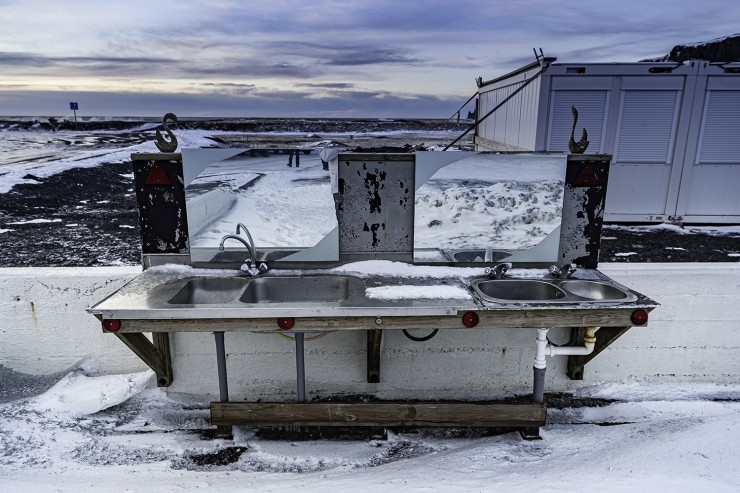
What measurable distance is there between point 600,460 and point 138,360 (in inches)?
122

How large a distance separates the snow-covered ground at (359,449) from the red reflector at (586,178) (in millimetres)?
1535

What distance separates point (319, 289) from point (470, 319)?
106 cm

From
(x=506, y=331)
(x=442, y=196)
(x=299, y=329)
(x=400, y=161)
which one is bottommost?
(x=506, y=331)

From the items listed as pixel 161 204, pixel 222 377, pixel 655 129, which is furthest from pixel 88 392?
pixel 655 129

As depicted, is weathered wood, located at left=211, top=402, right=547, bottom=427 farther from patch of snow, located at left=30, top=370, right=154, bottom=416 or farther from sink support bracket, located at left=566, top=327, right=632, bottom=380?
patch of snow, located at left=30, top=370, right=154, bottom=416

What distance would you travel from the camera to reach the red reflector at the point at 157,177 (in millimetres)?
3160

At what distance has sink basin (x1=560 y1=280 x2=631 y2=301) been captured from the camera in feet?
10.1

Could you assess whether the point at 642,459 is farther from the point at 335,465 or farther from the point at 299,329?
the point at 299,329

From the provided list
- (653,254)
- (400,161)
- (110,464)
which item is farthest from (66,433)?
(653,254)

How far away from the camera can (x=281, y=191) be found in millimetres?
3340

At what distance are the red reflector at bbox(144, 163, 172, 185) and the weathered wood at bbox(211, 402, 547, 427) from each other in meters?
1.46

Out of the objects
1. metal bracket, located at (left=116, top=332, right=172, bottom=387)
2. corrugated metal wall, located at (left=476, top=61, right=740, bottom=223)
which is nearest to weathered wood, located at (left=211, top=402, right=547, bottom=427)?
metal bracket, located at (left=116, top=332, right=172, bottom=387)

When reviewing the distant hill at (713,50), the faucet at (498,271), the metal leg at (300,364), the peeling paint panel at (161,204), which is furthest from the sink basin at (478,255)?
the distant hill at (713,50)

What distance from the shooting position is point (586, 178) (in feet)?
11.0
